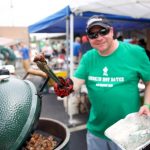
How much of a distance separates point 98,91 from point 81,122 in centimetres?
330

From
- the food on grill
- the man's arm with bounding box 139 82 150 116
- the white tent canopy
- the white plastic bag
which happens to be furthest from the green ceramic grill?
the white tent canopy

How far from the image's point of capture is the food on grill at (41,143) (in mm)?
1562

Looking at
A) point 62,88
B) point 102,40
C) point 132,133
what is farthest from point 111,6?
point 132,133

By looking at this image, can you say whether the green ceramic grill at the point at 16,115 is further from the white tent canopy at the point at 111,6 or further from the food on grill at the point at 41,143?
the white tent canopy at the point at 111,6

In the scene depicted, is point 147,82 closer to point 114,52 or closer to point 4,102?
point 114,52

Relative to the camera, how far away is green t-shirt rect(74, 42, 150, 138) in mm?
1922

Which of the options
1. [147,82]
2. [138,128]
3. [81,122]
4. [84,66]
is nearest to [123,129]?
[138,128]

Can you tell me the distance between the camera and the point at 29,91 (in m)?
1.33

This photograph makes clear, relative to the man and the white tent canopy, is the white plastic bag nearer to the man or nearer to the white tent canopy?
the man

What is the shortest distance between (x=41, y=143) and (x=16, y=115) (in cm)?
52

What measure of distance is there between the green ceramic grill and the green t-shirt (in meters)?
0.78

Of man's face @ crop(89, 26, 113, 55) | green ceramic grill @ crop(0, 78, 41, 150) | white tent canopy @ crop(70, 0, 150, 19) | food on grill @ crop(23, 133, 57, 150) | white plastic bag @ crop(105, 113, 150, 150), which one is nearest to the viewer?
green ceramic grill @ crop(0, 78, 41, 150)

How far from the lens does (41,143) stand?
5.35 ft

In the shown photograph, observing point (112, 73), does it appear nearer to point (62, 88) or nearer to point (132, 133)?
point (62, 88)
